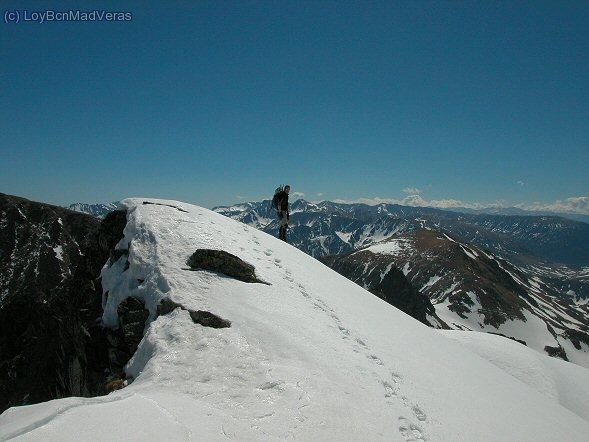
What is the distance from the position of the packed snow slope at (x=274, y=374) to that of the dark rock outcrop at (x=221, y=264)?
437mm

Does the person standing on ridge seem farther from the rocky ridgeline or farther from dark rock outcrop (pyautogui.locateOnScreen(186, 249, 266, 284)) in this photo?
dark rock outcrop (pyautogui.locateOnScreen(186, 249, 266, 284))

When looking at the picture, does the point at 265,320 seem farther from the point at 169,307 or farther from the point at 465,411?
the point at 465,411

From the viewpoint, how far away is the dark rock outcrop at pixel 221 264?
1427 cm

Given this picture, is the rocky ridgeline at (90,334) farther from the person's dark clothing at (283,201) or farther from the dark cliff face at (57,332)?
the person's dark clothing at (283,201)

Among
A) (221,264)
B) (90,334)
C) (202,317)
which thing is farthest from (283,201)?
(202,317)

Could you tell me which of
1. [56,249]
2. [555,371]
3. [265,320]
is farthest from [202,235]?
[56,249]

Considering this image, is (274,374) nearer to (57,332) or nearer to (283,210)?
(283,210)

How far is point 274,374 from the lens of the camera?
900 centimetres

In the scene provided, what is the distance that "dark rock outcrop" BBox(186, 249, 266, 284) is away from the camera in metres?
14.3

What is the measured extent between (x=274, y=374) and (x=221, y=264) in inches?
253

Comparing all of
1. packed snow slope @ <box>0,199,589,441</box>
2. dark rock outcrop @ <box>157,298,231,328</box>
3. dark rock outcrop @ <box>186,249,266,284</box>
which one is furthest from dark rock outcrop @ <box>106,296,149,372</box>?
dark rock outcrop @ <box>186,249,266,284</box>

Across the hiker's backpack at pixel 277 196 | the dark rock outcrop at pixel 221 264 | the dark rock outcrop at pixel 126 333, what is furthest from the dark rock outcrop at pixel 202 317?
the hiker's backpack at pixel 277 196

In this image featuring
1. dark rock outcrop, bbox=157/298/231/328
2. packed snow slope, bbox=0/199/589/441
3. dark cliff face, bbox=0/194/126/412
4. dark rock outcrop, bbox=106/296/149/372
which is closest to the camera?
packed snow slope, bbox=0/199/589/441

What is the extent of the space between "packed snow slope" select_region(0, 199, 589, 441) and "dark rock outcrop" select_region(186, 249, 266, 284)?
0.44m
